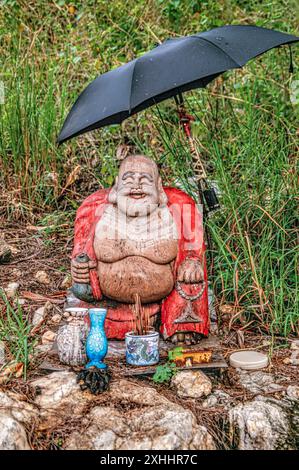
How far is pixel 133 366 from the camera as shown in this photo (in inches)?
122

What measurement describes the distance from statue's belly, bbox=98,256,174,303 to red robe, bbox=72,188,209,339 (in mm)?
56

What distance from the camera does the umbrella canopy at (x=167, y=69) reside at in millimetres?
2879

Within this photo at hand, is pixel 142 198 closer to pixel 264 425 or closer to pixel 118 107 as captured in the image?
pixel 118 107

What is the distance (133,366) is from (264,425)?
72 centimetres

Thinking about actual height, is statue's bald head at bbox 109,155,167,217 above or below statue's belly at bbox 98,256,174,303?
above

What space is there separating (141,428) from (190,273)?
91 cm

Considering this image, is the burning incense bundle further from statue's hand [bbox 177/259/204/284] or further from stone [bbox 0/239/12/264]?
stone [bbox 0/239/12/264]

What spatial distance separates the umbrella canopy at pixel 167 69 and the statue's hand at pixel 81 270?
65cm

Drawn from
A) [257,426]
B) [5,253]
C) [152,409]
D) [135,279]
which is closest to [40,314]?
[5,253]

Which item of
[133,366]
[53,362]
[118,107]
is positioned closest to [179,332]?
[133,366]

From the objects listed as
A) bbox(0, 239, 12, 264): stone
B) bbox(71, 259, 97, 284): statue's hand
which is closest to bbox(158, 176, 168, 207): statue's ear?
bbox(71, 259, 97, 284): statue's hand

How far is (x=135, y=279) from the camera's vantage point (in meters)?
3.22

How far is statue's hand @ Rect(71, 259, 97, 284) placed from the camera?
3.27 metres

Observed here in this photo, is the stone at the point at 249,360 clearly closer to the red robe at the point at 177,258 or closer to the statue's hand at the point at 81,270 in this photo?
the red robe at the point at 177,258
